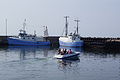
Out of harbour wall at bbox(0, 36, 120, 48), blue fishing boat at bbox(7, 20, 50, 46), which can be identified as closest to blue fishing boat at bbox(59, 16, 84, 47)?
harbour wall at bbox(0, 36, 120, 48)

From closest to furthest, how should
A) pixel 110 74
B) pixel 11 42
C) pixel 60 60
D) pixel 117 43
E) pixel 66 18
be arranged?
pixel 110 74, pixel 60 60, pixel 117 43, pixel 11 42, pixel 66 18

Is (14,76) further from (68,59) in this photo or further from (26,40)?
(26,40)

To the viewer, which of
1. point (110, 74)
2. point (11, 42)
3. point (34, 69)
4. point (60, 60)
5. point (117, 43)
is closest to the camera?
point (110, 74)

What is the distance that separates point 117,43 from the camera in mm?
107312

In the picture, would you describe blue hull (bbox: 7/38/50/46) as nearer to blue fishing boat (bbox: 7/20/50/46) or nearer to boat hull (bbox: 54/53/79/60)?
blue fishing boat (bbox: 7/20/50/46)

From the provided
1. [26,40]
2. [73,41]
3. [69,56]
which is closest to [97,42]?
[73,41]

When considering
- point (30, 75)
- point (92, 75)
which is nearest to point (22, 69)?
point (30, 75)

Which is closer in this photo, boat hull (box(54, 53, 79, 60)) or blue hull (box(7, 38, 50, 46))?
boat hull (box(54, 53, 79, 60))

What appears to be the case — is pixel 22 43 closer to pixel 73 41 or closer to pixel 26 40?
pixel 26 40

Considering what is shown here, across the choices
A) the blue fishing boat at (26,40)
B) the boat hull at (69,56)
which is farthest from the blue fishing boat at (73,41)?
the boat hull at (69,56)

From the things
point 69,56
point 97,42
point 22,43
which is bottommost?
point 69,56

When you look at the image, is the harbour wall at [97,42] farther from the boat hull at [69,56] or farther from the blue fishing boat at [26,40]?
the boat hull at [69,56]

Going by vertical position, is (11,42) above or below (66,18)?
below

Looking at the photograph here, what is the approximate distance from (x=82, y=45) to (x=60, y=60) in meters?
55.1
